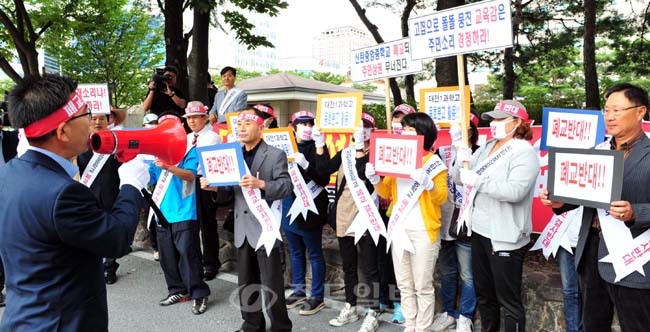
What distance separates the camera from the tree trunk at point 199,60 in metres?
9.88

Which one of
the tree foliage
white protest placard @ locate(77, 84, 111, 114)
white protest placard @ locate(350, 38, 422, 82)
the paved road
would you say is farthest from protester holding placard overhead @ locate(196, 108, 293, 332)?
the tree foliage

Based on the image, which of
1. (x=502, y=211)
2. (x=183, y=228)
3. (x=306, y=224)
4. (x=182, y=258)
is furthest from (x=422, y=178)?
(x=182, y=258)

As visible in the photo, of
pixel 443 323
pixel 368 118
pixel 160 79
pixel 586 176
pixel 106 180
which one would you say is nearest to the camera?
pixel 586 176

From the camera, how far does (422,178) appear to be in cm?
378

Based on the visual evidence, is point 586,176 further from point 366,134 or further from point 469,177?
point 366,134

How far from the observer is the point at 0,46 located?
1525 centimetres

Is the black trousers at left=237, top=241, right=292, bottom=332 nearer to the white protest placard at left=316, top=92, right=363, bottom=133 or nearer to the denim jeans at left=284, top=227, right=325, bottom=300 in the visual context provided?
the denim jeans at left=284, top=227, right=325, bottom=300

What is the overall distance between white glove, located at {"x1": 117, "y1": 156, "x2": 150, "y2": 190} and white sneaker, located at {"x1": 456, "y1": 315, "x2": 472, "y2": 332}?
306cm

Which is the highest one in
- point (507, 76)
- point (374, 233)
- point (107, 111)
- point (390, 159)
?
point (507, 76)

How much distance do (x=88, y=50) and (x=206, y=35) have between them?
1030cm

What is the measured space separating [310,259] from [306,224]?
40cm

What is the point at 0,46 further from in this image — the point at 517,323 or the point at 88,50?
the point at 517,323

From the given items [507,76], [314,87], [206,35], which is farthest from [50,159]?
[314,87]

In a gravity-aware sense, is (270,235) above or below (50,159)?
below
